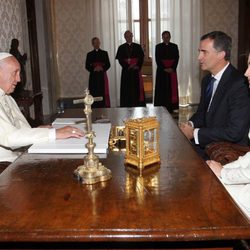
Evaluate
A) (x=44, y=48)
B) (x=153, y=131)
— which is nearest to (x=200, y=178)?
(x=153, y=131)

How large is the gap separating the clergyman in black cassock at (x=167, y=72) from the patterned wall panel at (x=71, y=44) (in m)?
2.23

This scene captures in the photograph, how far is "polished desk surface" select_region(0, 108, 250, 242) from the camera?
110cm

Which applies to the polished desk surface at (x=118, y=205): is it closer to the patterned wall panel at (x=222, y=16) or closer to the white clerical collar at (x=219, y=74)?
the white clerical collar at (x=219, y=74)

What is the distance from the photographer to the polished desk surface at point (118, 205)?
1104 millimetres

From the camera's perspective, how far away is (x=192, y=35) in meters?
9.33

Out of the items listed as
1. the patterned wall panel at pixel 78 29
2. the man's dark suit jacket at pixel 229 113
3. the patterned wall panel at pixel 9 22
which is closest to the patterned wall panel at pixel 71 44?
the patterned wall panel at pixel 78 29

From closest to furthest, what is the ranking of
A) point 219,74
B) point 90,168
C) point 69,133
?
point 90,168
point 69,133
point 219,74

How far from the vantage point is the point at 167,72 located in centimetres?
834

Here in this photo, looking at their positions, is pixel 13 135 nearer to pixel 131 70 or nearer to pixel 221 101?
pixel 221 101

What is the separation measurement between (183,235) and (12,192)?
701 millimetres

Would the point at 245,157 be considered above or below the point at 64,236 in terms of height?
below

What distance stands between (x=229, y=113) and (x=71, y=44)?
24.3 ft

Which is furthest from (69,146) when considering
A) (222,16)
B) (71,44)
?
(222,16)

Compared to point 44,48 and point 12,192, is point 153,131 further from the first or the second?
point 44,48
